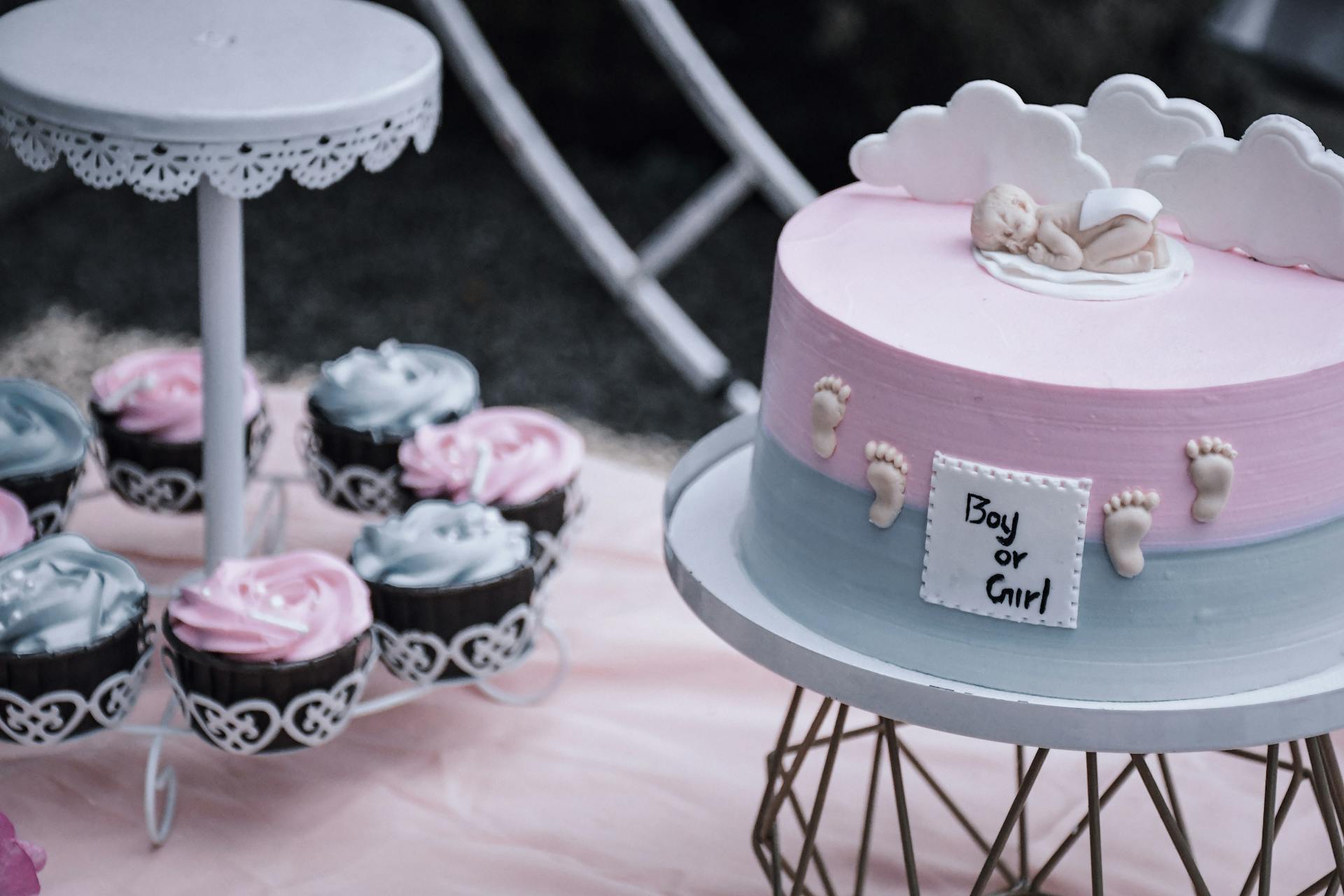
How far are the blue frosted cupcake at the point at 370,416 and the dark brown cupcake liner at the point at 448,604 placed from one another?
0.86 feet

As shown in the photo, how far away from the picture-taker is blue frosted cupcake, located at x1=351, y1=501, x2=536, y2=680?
1415 mm

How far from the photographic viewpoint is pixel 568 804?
153 centimetres

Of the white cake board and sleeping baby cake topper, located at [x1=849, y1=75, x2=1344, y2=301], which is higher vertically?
sleeping baby cake topper, located at [x1=849, y1=75, x2=1344, y2=301]

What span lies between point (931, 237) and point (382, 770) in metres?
0.80

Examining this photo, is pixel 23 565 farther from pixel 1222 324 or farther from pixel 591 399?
pixel 591 399

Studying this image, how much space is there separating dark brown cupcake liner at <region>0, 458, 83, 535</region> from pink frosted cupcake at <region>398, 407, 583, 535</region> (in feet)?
1.12

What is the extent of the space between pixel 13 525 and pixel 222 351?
255 millimetres

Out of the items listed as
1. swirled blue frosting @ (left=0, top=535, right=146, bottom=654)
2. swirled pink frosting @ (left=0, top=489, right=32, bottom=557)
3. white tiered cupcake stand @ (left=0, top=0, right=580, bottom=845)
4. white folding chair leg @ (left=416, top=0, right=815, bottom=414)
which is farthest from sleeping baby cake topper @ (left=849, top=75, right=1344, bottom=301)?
white folding chair leg @ (left=416, top=0, right=815, bottom=414)

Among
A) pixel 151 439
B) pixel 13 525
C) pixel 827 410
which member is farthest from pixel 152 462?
pixel 827 410

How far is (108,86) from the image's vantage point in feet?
4.05

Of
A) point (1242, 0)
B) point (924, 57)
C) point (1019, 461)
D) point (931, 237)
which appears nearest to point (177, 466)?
point (931, 237)

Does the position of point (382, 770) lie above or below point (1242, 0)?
below

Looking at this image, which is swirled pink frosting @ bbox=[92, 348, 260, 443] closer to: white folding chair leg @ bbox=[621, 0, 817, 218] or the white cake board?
the white cake board

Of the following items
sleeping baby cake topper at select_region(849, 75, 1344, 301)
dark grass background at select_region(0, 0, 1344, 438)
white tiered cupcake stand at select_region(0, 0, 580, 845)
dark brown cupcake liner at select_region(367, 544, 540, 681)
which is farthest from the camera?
dark grass background at select_region(0, 0, 1344, 438)
